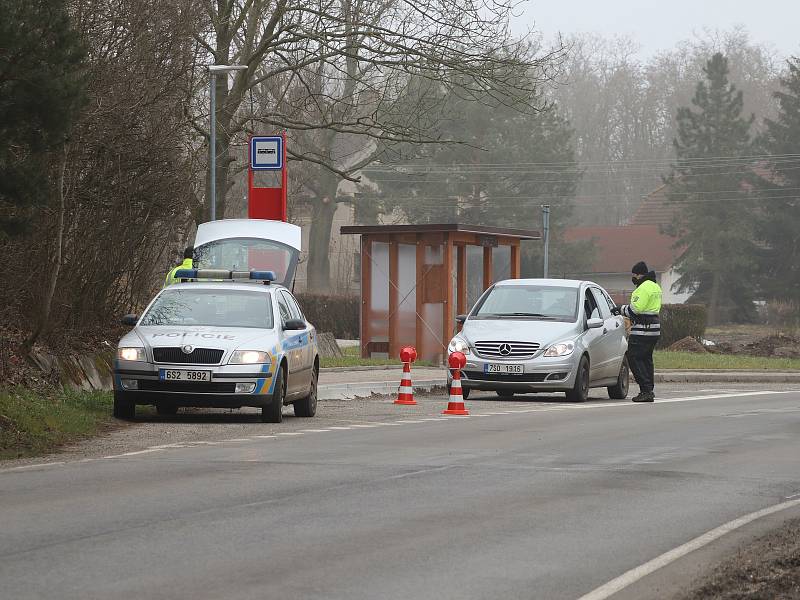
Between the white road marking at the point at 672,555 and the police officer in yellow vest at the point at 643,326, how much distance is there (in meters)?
12.8

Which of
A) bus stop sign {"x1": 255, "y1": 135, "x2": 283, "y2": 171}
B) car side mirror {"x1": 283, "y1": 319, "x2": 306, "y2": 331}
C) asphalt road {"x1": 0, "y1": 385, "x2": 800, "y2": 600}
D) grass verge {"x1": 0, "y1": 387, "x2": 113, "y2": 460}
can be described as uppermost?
bus stop sign {"x1": 255, "y1": 135, "x2": 283, "y2": 171}

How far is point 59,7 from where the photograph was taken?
1526cm

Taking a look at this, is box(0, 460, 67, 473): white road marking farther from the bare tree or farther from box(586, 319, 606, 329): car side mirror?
the bare tree

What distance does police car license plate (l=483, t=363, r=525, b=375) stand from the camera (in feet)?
74.7

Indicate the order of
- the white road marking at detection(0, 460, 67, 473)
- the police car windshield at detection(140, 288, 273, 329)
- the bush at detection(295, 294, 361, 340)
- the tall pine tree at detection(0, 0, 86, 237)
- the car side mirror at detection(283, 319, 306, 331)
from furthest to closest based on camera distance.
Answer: the bush at detection(295, 294, 361, 340) → the car side mirror at detection(283, 319, 306, 331) → the police car windshield at detection(140, 288, 273, 329) → the tall pine tree at detection(0, 0, 86, 237) → the white road marking at detection(0, 460, 67, 473)

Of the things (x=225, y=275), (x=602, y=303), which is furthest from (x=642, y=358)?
(x=225, y=275)

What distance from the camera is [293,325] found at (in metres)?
18.8

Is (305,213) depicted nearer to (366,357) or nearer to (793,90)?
(793,90)

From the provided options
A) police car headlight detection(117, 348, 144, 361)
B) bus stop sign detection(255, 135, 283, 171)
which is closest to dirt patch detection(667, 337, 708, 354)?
bus stop sign detection(255, 135, 283, 171)

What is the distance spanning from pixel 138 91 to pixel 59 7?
645cm

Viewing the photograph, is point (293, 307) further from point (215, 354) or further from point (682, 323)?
point (682, 323)

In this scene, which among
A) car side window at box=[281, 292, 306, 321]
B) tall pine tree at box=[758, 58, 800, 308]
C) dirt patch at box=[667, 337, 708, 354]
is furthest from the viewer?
tall pine tree at box=[758, 58, 800, 308]

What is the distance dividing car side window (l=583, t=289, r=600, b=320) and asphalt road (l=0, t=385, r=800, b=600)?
6853 mm

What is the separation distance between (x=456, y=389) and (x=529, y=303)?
4054 mm
